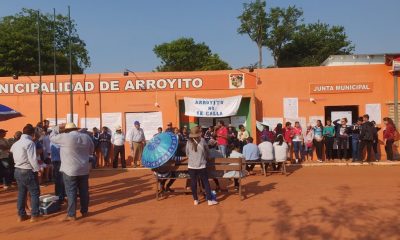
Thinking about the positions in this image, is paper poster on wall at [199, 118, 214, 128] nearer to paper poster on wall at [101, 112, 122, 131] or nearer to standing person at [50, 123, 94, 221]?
paper poster on wall at [101, 112, 122, 131]

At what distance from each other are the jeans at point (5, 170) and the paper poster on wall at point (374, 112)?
1285 cm

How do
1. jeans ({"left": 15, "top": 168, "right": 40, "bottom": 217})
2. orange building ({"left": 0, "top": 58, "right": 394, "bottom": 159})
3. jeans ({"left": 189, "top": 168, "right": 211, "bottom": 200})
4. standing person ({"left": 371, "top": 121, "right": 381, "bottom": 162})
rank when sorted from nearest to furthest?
jeans ({"left": 15, "top": 168, "right": 40, "bottom": 217}) → jeans ({"left": 189, "top": 168, "right": 211, "bottom": 200}) → standing person ({"left": 371, "top": 121, "right": 381, "bottom": 162}) → orange building ({"left": 0, "top": 58, "right": 394, "bottom": 159})

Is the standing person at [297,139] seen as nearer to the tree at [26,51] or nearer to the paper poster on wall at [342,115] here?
the paper poster on wall at [342,115]

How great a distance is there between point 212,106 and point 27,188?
10.5 meters

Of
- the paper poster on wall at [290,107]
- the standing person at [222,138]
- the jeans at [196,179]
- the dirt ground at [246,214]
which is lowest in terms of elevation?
the dirt ground at [246,214]

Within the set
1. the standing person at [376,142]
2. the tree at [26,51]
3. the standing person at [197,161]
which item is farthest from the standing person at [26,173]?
the tree at [26,51]

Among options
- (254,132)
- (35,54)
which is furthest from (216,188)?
(35,54)

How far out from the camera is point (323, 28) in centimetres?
4800

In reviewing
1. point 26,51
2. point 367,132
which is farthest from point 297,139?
point 26,51

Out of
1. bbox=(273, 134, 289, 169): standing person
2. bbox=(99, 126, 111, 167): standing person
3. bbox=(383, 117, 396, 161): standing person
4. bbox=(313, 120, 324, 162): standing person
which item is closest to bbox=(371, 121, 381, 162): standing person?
bbox=(383, 117, 396, 161): standing person

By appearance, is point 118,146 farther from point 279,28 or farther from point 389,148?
point 279,28

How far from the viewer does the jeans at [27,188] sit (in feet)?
26.8

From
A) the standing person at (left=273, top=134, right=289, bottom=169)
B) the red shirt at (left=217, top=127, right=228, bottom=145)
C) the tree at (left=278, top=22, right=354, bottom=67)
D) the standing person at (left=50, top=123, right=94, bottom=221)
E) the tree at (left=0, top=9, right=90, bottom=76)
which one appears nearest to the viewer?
the standing person at (left=50, top=123, right=94, bottom=221)

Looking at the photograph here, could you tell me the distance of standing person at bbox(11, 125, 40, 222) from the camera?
814 cm
